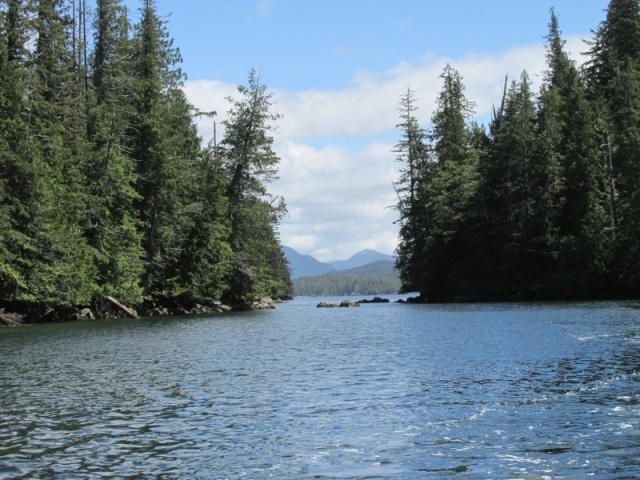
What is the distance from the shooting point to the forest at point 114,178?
37.5m

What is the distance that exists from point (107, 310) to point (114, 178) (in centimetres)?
999

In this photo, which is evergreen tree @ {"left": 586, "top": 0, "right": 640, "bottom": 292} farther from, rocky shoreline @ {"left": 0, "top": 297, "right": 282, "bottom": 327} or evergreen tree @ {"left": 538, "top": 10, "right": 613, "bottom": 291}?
rocky shoreline @ {"left": 0, "top": 297, "right": 282, "bottom": 327}

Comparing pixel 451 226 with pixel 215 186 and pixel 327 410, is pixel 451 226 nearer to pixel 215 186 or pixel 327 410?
pixel 215 186

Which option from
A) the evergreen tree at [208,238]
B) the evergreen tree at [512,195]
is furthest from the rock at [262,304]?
the evergreen tree at [512,195]

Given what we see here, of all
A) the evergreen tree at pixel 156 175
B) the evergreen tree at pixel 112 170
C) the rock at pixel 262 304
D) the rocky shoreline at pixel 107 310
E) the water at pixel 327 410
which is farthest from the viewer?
the rock at pixel 262 304

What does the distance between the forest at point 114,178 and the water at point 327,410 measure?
46.8ft

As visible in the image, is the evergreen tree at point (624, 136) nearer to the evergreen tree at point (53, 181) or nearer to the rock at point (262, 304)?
the rock at point (262, 304)

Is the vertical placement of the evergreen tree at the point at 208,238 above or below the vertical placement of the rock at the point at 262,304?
above

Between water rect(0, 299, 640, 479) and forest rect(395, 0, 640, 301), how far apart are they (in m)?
35.4

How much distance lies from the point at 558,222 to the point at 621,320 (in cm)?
3557

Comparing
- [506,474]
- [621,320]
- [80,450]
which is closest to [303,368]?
[80,450]

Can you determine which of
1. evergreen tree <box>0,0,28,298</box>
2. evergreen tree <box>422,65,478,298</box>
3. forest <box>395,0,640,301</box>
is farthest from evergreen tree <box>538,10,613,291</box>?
evergreen tree <box>0,0,28,298</box>

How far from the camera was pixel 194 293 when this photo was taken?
182ft

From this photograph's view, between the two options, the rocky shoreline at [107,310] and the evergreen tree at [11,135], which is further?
the rocky shoreline at [107,310]
